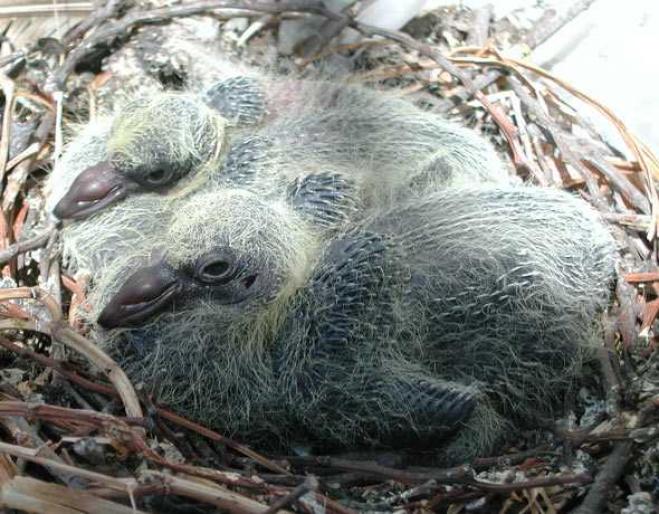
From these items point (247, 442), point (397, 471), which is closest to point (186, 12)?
point (247, 442)

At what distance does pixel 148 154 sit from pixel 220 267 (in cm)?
37

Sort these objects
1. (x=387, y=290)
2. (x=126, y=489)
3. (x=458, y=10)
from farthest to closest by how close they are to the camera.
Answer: (x=458, y=10)
(x=387, y=290)
(x=126, y=489)

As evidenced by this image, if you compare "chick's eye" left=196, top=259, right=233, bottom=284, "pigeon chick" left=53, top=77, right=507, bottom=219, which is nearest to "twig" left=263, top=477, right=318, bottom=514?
"chick's eye" left=196, top=259, right=233, bottom=284

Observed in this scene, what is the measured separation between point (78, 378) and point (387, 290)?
1.77 feet

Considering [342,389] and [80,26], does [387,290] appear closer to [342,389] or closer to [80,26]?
[342,389]

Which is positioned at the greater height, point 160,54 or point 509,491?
point 160,54

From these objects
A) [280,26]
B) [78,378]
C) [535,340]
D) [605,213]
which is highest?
[280,26]

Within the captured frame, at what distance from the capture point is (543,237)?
1508mm

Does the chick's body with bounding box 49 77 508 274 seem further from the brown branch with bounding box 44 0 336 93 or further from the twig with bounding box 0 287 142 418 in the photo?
the brown branch with bounding box 44 0 336 93

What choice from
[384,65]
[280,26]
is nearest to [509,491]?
[384,65]

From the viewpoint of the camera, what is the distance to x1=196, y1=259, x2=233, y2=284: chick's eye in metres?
1.48

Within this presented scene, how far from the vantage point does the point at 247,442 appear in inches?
61.4

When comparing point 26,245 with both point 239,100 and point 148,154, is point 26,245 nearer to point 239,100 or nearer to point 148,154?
point 148,154

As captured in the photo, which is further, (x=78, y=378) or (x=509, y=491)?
(x=78, y=378)
